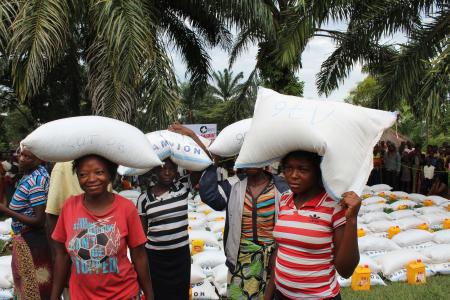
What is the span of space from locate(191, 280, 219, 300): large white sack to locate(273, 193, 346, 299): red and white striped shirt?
84.2 inches

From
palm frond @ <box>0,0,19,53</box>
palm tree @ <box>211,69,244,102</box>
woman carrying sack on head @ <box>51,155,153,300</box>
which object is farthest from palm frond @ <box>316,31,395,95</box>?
palm tree @ <box>211,69,244,102</box>

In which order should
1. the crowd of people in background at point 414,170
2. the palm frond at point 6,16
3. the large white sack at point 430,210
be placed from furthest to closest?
the crowd of people in background at point 414,170 < the large white sack at point 430,210 < the palm frond at point 6,16

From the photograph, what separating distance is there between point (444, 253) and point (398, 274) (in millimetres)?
686

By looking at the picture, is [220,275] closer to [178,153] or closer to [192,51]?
[178,153]

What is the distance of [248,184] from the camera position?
273cm

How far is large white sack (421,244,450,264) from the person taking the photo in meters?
4.70

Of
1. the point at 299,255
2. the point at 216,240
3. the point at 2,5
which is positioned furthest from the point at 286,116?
the point at 2,5

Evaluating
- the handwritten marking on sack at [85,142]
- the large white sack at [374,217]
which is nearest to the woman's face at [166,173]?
the handwritten marking on sack at [85,142]

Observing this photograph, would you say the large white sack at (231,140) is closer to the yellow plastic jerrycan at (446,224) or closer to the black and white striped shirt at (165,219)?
the black and white striped shirt at (165,219)

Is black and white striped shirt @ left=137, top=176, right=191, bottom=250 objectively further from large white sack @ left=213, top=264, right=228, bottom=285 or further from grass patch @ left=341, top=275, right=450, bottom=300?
grass patch @ left=341, top=275, right=450, bottom=300

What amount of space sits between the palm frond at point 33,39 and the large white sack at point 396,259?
4.69 m

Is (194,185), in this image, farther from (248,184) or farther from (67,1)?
(67,1)

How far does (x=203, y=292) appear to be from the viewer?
3961 mm

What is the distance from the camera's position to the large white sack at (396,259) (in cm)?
448
